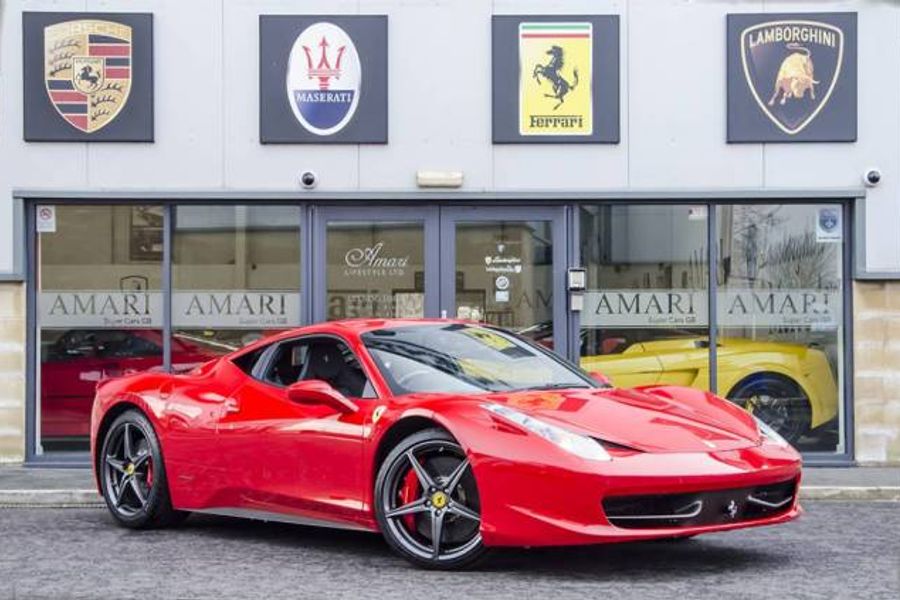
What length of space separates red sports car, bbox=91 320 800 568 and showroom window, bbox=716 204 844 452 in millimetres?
5598

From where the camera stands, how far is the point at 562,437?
683 centimetres

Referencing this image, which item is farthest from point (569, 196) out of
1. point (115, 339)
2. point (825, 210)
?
point (115, 339)

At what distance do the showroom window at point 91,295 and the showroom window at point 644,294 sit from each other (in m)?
3.98

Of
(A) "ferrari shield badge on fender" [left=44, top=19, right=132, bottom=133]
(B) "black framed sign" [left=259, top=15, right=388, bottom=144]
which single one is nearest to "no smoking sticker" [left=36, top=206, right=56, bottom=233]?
(A) "ferrari shield badge on fender" [left=44, top=19, right=132, bottom=133]

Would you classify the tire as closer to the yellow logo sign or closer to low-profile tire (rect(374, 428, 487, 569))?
the yellow logo sign

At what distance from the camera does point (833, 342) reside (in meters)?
13.8

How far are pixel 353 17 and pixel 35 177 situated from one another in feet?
10.5

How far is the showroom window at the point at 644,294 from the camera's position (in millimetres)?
13758

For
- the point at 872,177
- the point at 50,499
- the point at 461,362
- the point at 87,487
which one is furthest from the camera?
the point at 872,177

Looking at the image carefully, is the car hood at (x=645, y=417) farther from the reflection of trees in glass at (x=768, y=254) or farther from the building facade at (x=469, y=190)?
the reflection of trees in glass at (x=768, y=254)

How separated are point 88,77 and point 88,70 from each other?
0.21ft

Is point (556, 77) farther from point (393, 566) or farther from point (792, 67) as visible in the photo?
point (393, 566)

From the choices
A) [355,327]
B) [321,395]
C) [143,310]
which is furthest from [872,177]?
[321,395]

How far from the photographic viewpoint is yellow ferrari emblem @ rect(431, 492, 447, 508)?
704 cm
